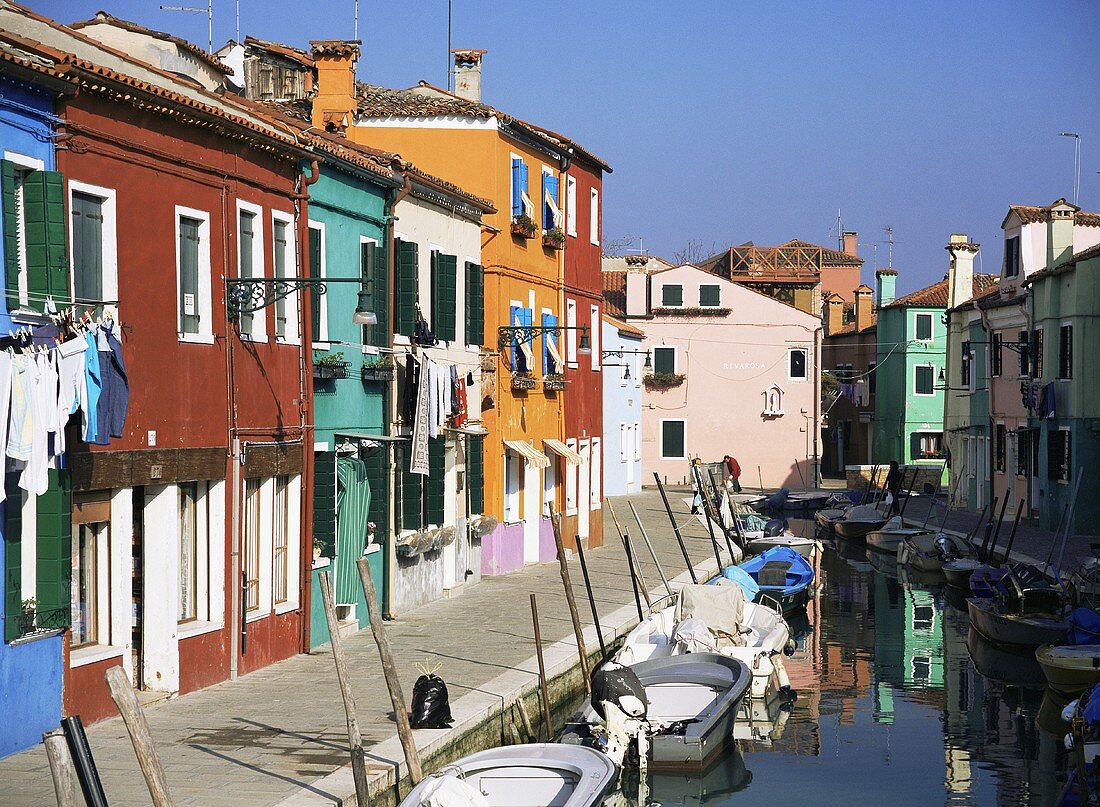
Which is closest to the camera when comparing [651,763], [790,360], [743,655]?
[651,763]

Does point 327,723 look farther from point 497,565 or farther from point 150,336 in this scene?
point 497,565

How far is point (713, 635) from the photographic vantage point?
20484 millimetres

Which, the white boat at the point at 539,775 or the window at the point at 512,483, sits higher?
the window at the point at 512,483

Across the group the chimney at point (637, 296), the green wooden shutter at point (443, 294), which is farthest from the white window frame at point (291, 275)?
the chimney at point (637, 296)

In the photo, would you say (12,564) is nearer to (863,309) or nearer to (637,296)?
(637,296)

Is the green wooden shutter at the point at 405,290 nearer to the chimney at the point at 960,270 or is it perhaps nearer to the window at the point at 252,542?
the window at the point at 252,542

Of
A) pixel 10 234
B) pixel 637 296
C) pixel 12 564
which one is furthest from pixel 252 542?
pixel 637 296

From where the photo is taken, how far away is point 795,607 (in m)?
29.5

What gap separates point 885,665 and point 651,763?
9402mm

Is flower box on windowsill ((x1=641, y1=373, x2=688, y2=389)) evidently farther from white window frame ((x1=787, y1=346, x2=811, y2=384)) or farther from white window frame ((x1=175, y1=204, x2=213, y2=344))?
white window frame ((x1=175, y1=204, x2=213, y2=344))

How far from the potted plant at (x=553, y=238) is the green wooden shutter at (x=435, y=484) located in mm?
9138

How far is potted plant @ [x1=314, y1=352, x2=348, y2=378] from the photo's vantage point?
18670mm

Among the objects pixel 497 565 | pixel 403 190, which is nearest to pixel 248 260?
pixel 403 190

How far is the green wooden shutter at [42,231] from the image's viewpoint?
12.2m
